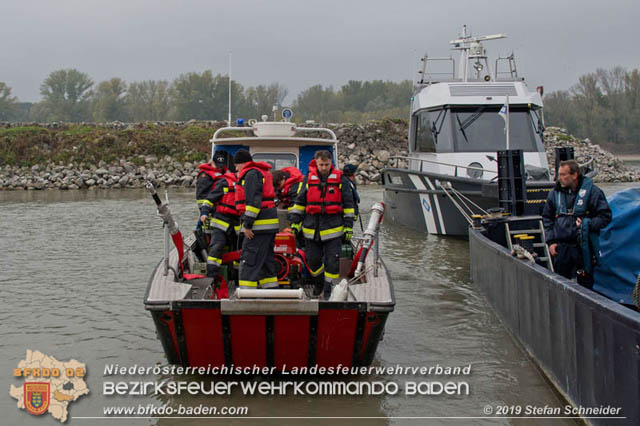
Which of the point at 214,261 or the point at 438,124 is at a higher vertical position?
the point at 438,124

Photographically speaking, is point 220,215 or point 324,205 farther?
point 220,215

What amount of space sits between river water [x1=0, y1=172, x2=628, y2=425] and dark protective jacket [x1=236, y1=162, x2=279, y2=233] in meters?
1.31

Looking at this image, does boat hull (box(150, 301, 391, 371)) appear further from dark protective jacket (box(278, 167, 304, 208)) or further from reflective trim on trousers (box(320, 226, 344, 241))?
dark protective jacket (box(278, 167, 304, 208))

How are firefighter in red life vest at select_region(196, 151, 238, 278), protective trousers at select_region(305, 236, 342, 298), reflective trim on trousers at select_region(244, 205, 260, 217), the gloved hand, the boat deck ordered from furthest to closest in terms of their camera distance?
the gloved hand → firefighter in red life vest at select_region(196, 151, 238, 278) → protective trousers at select_region(305, 236, 342, 298) → reflective trim on trousers at select_region(244, 205, 260, 217) → the boat deck

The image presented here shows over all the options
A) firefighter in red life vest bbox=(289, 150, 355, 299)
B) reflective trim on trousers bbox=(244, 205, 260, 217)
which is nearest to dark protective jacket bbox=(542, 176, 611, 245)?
firefighter in red life vest bbox=(289, 150, 355, 299)

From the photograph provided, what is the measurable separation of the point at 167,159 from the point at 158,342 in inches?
1108

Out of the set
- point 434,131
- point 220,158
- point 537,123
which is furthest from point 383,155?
point 220,158

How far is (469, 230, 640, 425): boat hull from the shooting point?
3.32m

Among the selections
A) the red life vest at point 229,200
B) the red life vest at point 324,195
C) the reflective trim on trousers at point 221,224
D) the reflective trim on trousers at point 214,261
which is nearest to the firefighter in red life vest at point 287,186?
the red life vest at point 229,200

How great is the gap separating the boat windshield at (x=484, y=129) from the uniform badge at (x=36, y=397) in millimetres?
9548

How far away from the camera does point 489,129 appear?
12.8m

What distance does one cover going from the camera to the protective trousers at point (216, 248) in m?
6.09

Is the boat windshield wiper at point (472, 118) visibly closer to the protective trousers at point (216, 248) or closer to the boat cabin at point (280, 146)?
the boat cabin at point (280, 146)

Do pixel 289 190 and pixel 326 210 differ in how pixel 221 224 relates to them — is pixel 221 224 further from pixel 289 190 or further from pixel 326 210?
pixel 289 190
